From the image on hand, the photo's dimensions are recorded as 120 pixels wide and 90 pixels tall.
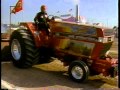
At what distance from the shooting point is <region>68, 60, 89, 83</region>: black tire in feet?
27.2

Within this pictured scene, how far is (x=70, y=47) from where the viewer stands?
911 centimetres

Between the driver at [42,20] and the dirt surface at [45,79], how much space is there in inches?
50.0

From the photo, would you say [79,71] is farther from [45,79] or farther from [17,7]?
[17,7]

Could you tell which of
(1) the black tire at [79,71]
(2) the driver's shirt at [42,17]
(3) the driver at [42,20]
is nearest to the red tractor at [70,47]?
(1) the black tire at [79,71]

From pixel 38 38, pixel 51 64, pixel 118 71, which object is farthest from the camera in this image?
pixel 51 64

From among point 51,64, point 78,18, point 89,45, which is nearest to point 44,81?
point 89,45

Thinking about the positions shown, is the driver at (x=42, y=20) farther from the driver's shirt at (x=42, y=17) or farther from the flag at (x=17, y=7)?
the flag at (x=17, y=7)

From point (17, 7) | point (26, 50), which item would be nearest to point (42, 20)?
point (26, 50)

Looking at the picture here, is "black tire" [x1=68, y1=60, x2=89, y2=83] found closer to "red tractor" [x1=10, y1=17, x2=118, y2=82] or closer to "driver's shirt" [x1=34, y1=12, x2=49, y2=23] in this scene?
"red tractor" [x1=10, y1=17, x2=118, y2=82]

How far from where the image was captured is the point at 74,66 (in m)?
8.54

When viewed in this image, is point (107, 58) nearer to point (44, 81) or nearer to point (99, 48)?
point (99, 48)

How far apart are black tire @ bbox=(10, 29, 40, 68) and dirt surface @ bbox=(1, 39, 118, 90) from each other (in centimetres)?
21

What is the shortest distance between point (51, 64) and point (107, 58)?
2.61 m

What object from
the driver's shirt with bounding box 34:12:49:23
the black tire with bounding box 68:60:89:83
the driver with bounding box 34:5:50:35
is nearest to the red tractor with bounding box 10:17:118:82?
the black tire with bounding box 68:60:89:83
